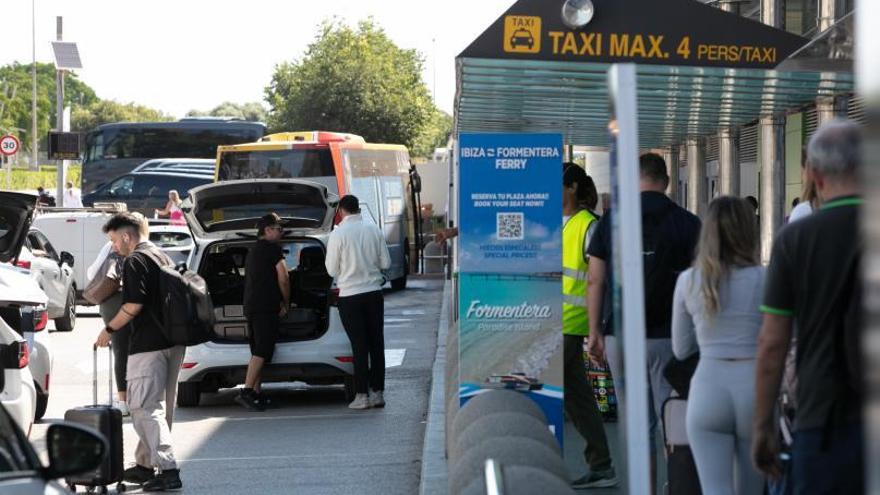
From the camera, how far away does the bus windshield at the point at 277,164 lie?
27.4 metres

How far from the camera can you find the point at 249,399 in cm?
1350

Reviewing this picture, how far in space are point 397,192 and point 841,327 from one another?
87.9ft

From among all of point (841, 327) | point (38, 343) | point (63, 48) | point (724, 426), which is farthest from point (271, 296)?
point (63, 48)

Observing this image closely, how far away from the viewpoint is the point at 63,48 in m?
38.2

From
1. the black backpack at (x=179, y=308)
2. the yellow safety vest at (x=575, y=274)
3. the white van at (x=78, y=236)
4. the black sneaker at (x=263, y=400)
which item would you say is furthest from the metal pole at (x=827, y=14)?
the white van at (x=78, y=236)

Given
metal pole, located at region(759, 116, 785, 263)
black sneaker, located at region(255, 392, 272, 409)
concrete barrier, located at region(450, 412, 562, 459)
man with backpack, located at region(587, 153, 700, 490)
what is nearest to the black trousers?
black sneaker, located at region(255, 392, 272, 409)

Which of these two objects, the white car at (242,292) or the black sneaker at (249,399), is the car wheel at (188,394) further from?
the black sneaker at (249,399)

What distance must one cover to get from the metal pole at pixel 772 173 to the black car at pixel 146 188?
2415 cm

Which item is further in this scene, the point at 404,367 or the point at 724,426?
the point at 404,367

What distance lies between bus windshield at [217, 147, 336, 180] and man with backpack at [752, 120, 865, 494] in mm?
23599

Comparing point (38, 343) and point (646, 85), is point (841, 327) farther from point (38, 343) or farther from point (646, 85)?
point (38, 343)

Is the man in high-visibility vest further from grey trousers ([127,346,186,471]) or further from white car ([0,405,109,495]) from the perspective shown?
white car ([0,405,109,495])

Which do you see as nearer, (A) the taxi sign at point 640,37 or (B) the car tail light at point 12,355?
(A) the taxi sign at point 640,37

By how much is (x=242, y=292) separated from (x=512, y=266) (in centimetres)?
642
